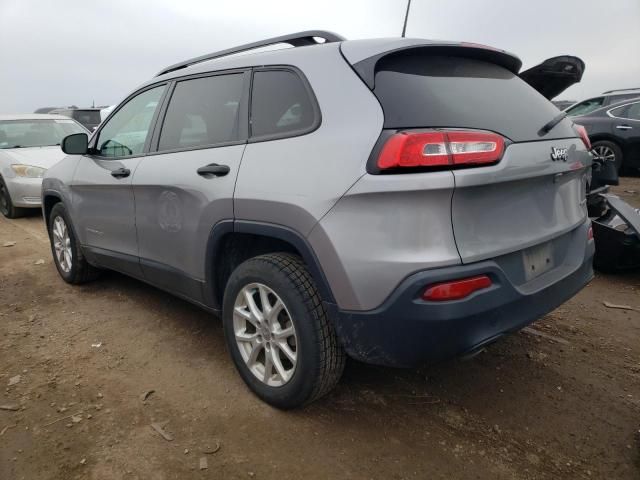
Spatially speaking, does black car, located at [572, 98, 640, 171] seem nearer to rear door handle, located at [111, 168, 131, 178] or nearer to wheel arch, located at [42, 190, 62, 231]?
rear door handle, located at [111, 168, 131, 178]

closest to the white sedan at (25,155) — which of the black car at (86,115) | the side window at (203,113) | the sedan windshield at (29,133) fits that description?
the sedan windshield at (29,133)

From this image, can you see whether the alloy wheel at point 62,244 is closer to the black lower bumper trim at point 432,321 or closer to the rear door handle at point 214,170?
the rear door handle at point 214,170

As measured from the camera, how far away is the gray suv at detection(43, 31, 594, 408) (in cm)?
187

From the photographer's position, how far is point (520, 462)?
2.08m

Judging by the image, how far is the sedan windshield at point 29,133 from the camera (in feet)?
25.7

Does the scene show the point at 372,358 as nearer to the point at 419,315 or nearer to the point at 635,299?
the point at 419,315

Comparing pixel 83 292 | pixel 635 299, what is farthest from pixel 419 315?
pixel 83 292

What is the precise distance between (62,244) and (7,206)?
13.4 feet

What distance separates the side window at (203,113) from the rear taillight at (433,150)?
39.7 inches

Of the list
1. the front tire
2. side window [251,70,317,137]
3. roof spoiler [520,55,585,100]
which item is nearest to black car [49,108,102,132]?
side window [251,70,317,137]

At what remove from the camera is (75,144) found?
12.1ft

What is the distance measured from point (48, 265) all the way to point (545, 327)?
4.67 m

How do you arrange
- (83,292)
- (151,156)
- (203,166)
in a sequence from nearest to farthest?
1. (203,166)
2. (151,156)
3. (83,292)

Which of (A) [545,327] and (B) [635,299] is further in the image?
(B) [635,299]
